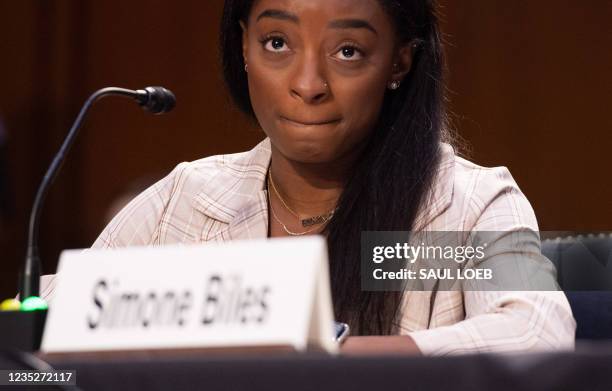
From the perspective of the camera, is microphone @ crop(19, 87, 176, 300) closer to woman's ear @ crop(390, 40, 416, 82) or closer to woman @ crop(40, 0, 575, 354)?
woman @ crop(40, 0, 575, 354)

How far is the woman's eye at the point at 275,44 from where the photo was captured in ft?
4.75

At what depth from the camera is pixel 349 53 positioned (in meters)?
1.43

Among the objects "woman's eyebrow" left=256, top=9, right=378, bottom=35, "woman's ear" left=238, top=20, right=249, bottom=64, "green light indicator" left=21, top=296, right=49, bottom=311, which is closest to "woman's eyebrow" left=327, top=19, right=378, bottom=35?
"woman's eyebrow" left=256, top=9, right=378, bottom=35

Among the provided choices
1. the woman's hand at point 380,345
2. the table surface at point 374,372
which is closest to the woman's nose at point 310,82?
the woman's hand at point 380,345

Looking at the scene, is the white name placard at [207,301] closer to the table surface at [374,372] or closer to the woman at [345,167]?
the table surface at [374,372]

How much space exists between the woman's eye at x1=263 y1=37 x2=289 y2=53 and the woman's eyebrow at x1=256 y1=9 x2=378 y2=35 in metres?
0.03

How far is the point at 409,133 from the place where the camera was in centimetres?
156

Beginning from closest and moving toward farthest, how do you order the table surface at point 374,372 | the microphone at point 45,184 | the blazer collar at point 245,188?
the table surface at point 374,372 → the microphone at point 45,184 → the blazer collar at point 245,188

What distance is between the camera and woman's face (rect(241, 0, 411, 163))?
4.61ft

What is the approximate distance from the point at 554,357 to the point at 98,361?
295mm

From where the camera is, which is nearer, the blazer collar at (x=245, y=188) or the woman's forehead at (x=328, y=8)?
the woman's forehead at (x=328, y=8)

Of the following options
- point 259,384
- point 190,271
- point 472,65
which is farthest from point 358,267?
point 472,65

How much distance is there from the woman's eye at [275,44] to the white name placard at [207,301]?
69 centimetres

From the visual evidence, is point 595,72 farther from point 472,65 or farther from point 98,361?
point 98,361
